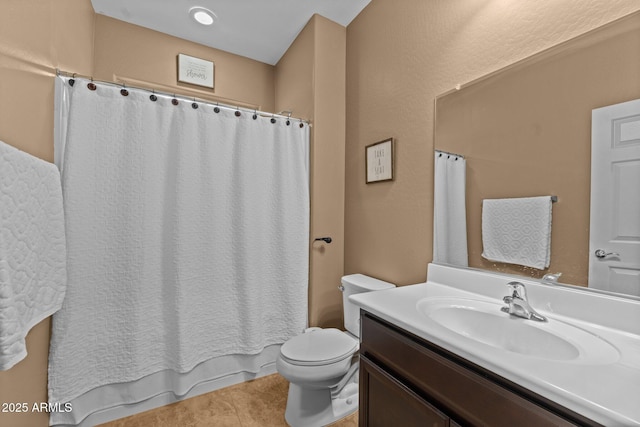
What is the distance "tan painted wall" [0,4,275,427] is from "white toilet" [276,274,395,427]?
1059 mm

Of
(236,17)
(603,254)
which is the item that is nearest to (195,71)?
(236,17)

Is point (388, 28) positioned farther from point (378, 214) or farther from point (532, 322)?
point (532, 322)

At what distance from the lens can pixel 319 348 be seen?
1.45 metres

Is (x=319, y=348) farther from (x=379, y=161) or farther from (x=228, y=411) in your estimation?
(x=379, y=161)

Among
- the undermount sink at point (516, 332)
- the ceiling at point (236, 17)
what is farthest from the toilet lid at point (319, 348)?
the ceiling at point (236, 17)

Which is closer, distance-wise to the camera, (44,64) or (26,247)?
(26,247)

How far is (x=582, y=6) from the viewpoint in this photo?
3.09 feet

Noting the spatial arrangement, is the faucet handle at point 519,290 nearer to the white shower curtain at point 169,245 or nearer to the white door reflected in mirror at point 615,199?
the white door reflected in mirror at point 615,199

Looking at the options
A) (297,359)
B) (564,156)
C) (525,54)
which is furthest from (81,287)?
(525,54)

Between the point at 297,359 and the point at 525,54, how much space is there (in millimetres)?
1677

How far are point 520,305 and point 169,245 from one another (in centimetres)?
174

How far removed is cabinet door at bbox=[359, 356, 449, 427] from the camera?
79cm

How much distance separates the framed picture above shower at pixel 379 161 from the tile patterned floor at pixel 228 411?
1425mm

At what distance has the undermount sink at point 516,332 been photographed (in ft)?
2.38
